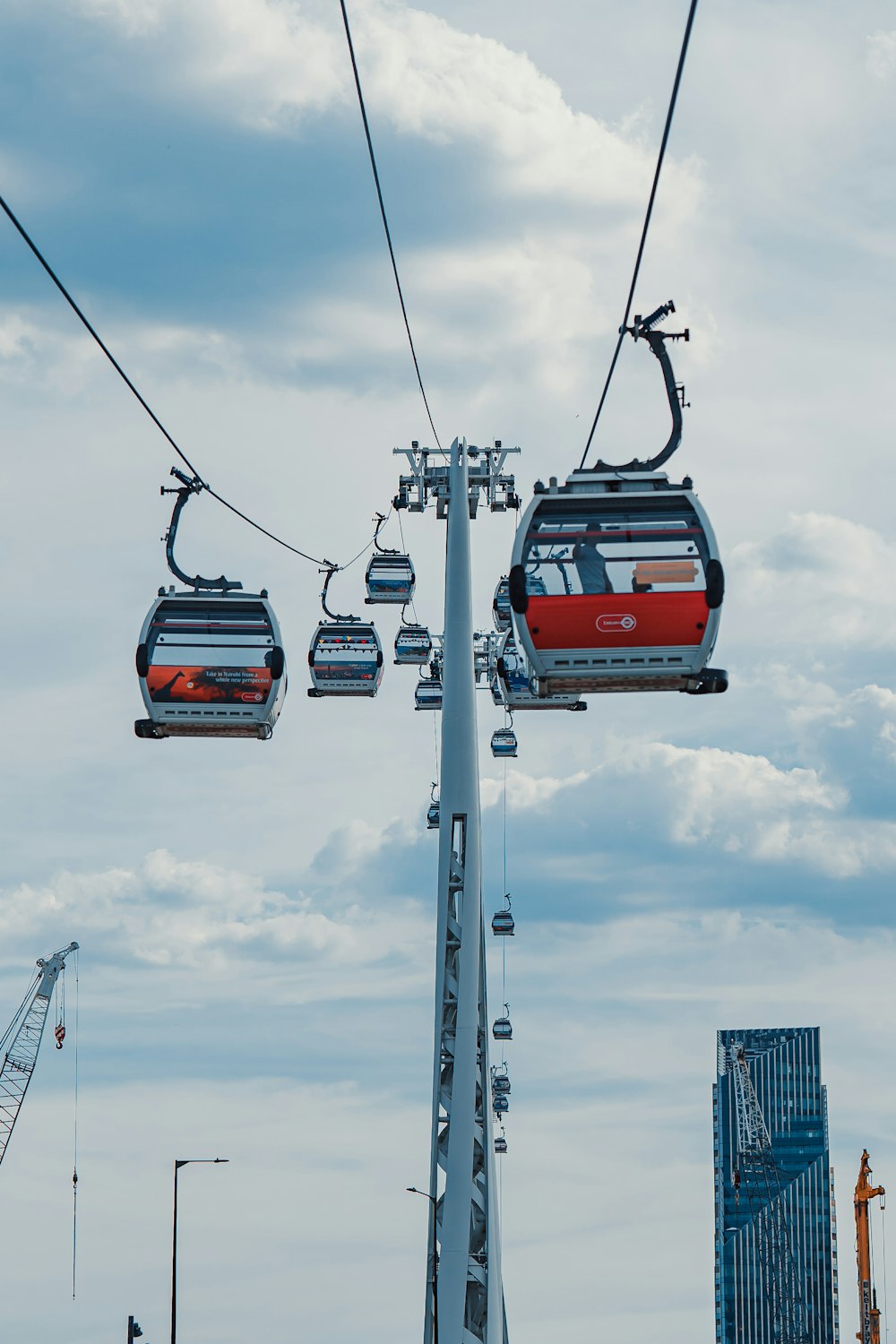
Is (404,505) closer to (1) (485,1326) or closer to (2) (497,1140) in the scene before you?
(1) (485,1326)

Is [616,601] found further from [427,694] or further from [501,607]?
[427,694]

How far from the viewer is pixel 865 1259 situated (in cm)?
17975

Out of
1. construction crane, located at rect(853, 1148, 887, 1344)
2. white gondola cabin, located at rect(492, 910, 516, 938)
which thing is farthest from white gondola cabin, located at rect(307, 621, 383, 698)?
construction crane, located at rect(853, 1148, 887, 1344)

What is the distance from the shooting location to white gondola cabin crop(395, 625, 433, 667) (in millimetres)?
60281

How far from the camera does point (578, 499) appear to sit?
24.2 meters

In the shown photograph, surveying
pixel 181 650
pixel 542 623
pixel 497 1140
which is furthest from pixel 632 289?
pixel 497 1140

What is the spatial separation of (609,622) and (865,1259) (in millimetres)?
167539

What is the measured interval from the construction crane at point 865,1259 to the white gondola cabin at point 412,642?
13094 centimetres

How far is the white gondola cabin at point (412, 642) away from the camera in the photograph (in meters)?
60.3

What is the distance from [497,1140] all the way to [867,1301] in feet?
310

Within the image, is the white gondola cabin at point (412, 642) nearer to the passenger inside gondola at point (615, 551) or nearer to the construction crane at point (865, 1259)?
Result: the passenger inside gondola at point (615, 551)

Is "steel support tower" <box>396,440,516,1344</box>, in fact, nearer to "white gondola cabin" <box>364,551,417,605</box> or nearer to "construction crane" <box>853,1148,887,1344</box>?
"white gondola cabin" <box>364,551,417,605</box>

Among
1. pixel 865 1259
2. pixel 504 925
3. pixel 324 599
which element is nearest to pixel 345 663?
pixel 324 599

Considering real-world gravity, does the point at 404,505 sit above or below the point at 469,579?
above
